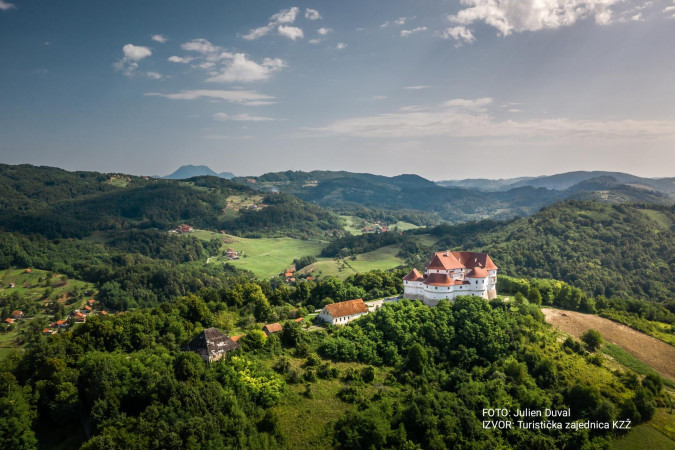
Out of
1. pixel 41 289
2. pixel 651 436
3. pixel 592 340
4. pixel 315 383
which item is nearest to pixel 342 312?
pixel 315 383

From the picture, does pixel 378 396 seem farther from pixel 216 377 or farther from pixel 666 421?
pixel 666 421

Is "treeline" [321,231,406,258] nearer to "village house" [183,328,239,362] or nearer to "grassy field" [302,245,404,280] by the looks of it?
"grassy field" [302,245,404,280]

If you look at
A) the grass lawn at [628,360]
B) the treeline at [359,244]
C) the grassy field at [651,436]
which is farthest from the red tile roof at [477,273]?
the treeline at [359,244]

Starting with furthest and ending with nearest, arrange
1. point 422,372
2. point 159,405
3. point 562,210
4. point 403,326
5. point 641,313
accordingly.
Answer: point 562,210 → point 641,313 → point 403,326 → point 422,372 → point 159,405

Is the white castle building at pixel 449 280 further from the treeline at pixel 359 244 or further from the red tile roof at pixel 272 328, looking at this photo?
the treeline at pixel 359 244

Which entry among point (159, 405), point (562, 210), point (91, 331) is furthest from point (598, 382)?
point (562, 210)

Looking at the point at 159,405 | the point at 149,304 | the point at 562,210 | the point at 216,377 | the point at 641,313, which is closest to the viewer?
the point at 159,405
